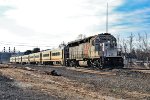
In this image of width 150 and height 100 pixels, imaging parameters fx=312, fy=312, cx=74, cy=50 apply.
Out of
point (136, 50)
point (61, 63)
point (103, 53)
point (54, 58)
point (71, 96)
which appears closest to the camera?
point (71, 96)

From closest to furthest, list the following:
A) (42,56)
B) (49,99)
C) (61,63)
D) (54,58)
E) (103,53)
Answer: (49,99)
(103,53)
(61,63)
(54,58)
(42,56)

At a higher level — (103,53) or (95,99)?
(103,53)

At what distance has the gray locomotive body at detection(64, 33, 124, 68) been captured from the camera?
33031 millimetres

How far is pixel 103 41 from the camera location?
115 ft

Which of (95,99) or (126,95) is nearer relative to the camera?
(95,99)

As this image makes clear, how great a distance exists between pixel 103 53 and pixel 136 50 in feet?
177

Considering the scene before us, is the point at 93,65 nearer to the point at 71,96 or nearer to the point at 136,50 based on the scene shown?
the point at 71,96

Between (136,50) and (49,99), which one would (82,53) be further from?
(136,50)

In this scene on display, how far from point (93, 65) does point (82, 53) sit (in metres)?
4.01

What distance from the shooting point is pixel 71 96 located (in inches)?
495

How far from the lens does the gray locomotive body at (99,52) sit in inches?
1300

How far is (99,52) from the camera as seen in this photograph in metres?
33.7

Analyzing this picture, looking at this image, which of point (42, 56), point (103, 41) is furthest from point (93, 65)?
point (42, 56)

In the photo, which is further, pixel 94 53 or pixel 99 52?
pixel 94 53
